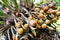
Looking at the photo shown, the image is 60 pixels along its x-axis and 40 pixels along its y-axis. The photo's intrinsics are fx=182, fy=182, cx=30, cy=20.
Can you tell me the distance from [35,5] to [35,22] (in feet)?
0.83

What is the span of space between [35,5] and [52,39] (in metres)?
0.28

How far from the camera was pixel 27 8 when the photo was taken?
51.1 inches

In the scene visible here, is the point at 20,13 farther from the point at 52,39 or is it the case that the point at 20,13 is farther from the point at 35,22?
the point at 52,39

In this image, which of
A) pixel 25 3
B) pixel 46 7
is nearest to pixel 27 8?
pixel 25 3

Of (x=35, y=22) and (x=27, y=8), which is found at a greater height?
(x=27, y=8)

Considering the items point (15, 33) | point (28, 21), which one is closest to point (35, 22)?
point (28, 21)

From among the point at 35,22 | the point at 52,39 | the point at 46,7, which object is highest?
the point at 46,7

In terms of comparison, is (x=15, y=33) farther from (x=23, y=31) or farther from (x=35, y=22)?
(x=35, y=22)

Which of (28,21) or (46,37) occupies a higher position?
(28,21)

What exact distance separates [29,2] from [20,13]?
0.12 m

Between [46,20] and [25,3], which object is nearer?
[46,20]

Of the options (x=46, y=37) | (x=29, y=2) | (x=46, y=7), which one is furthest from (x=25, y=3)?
(x=46, y=37)

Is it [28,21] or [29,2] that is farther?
[29,2]

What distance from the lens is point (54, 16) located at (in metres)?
1.26
